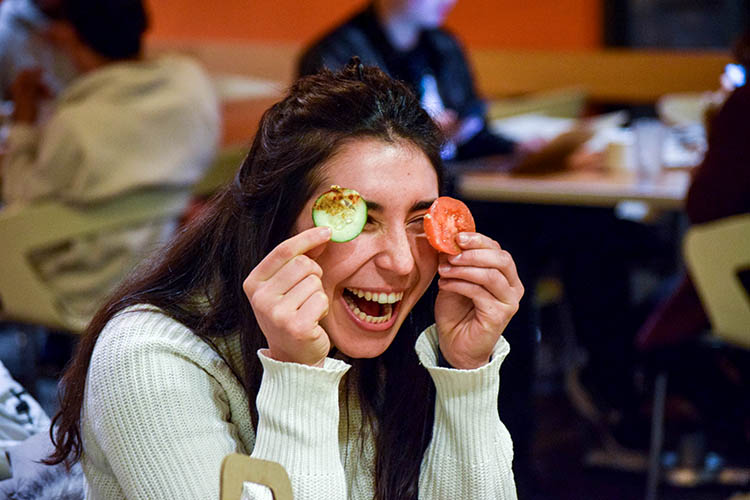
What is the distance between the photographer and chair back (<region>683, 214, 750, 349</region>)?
2.40 metres

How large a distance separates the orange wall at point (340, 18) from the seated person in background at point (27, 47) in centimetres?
280

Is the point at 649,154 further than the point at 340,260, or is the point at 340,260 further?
the point at 649,154

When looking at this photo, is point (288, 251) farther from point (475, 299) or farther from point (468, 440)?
point (468, 440)

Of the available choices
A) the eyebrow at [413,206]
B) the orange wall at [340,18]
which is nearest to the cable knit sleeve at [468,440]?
the eyebrow at [413,206]

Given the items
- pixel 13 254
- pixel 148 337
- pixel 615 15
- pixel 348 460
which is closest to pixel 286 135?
pixel 148 337

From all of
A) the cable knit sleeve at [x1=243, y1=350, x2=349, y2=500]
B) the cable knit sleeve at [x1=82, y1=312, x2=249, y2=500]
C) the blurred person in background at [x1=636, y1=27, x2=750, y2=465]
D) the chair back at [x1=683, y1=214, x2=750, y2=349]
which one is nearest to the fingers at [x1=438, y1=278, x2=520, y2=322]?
the cable knit sleeve at [x1=243, y1=350, x2=349, y2=500]

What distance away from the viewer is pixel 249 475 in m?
1.00

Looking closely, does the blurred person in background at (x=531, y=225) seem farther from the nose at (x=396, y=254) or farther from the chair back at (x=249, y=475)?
the chair back at (x=249, y=475)

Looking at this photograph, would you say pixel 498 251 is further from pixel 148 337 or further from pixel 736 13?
pixel 736 13

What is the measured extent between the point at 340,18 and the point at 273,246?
5.54 metres

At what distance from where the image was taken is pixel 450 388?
1383 millimetres

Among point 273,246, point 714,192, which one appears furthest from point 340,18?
point 273,246

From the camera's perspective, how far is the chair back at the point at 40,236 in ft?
9.95

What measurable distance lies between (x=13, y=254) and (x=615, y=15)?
423cm
